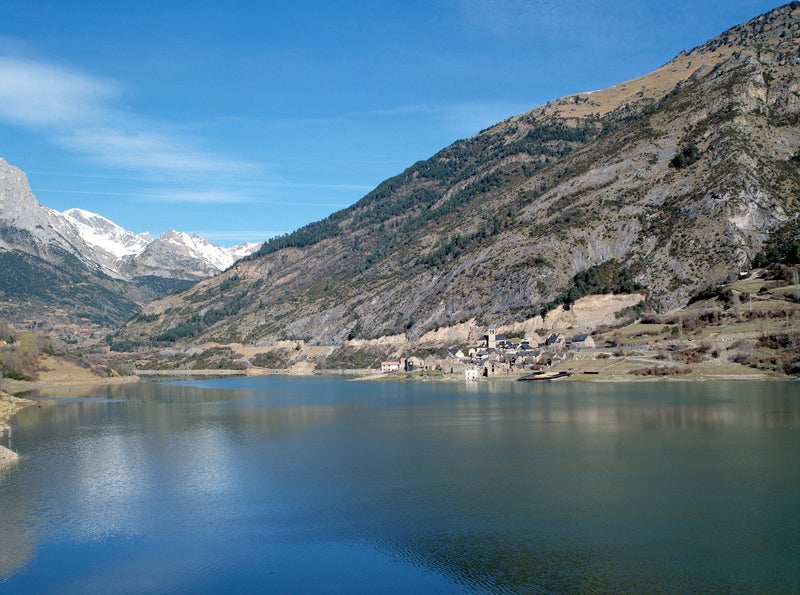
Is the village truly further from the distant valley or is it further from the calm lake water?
the calm lake water

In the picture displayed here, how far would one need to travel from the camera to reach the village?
114 metres

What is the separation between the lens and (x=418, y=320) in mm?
160625

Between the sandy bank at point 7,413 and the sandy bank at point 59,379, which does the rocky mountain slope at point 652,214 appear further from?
the sandy bank at point 7,413

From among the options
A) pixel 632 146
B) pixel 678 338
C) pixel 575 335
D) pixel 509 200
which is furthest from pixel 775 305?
pixel 509 200

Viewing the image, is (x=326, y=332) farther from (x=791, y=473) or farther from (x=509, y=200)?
(x=791, y=473)

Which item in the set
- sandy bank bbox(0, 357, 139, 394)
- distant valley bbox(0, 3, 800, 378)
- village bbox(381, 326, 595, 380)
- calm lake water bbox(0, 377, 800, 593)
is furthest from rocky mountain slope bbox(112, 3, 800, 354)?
sandy bank bbox(0, 357, 139, 394)

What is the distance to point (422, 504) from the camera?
36625 mm

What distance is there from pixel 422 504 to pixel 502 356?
88979 millimetres

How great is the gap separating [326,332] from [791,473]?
157 meters

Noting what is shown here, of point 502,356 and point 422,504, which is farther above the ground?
point 502,356

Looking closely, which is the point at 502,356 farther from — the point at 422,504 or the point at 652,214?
the point at 422,504

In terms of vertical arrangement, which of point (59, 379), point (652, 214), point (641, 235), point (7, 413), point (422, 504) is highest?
point (652, 214)

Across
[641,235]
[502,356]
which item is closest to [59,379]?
[502,356]

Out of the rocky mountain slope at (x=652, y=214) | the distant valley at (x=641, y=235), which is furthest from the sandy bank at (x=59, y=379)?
the rocky mountain slope at (x=652, y=214)
